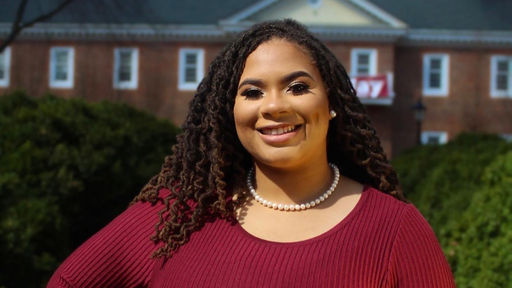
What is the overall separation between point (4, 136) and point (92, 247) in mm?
2855

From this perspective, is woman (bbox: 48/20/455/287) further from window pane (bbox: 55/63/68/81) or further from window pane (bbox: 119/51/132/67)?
window pane (bbox: 55/63/68/81)

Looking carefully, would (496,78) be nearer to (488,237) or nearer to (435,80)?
(435,80)

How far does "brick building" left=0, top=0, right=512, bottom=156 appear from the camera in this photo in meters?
23.7

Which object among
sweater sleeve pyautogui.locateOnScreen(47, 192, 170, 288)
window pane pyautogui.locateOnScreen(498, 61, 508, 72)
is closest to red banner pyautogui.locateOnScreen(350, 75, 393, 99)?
window pane pyautogui.locateOnScreen(498, 61, 508, 72)

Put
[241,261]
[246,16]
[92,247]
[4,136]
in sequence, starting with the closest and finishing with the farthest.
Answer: [241,261], [92,247], [4,136], [246,16]

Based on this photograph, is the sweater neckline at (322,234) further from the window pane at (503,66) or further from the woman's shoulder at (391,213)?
the window pane at (503,66)

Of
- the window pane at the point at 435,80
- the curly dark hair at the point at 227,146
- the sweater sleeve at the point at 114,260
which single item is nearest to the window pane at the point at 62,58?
the window pane at the point at 435,80

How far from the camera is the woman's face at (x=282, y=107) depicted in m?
1.91

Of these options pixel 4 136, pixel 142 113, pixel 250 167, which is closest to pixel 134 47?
pixel 142 113

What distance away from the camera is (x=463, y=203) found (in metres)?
5.36

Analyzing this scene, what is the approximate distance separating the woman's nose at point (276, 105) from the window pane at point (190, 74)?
74.6 feet

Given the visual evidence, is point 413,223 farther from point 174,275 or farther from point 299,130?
point 174,275

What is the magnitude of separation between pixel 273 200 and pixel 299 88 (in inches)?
14.8

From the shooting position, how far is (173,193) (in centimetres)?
212
